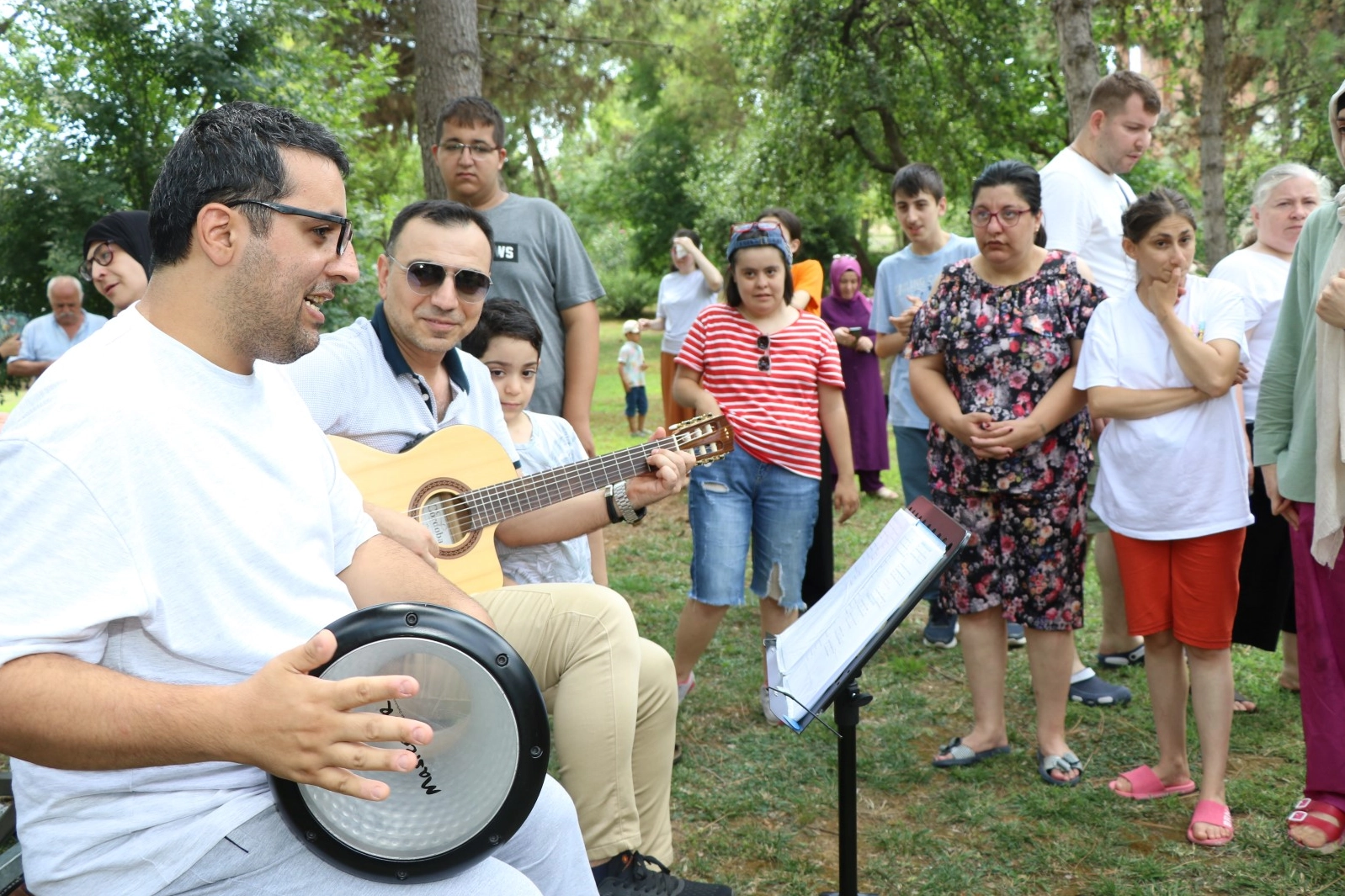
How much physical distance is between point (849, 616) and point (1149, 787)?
72.8 inches

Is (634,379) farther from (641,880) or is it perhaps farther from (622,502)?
(641,880)

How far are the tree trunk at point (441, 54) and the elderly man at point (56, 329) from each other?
3454 millimetres

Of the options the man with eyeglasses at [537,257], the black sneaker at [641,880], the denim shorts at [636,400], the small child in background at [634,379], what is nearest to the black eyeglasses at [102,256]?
the man with eyeglasses at [537,257]

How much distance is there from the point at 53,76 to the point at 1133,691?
8505 millimetres

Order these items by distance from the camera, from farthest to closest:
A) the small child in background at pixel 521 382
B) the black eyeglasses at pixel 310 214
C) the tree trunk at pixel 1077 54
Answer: the tree trunk at pixel 1077 54 < the small child in background at pixel 521 382 < the black eyeglasses at pixel 310 214

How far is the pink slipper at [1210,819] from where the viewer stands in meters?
3.19

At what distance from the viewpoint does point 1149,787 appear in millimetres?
3514

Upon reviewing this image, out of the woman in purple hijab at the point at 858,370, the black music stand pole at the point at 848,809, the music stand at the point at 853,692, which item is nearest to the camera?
the music stand at the point at 853,692

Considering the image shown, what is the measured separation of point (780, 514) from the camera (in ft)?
13.8

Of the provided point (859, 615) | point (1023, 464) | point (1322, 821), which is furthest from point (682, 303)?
point (859, 615)

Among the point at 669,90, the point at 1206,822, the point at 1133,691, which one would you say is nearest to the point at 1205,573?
the point at 1206,822

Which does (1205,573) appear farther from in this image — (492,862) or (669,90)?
(669,90)

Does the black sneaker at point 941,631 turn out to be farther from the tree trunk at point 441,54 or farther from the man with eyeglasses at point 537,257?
the tree trunk at point 441,54

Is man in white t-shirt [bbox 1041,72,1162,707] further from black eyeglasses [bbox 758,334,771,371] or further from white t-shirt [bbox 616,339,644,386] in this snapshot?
white t-shirt [bbox 616,339,644,386]
